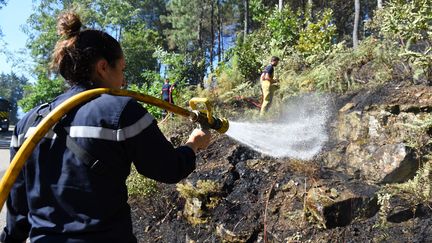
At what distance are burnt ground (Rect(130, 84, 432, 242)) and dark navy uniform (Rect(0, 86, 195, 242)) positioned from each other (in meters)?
2.95

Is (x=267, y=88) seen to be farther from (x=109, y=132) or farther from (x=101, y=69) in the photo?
(x=109, y=132)

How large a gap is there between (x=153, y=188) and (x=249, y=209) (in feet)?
5.90

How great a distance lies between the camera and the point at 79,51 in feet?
5.57

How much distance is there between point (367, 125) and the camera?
585 centimetres

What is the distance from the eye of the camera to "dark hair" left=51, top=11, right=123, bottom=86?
170 centimetres

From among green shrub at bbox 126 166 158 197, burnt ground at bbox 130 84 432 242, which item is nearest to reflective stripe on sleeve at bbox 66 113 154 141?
burnt ground at bbox 130 84 432 242

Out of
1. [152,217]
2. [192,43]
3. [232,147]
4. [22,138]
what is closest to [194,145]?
[22,138]

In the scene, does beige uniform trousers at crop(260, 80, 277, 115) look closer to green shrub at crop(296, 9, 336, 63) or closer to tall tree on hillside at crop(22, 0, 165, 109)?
green shrub at crop(296, 9, 336, 63)

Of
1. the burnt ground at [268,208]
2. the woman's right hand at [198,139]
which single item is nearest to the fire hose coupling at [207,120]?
the woman's right hand at [198,139]

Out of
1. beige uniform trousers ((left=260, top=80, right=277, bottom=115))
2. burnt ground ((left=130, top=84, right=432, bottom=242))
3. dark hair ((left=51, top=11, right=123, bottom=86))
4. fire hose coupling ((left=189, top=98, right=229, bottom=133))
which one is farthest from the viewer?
beige uniform trousers ((left=260, top=80, right=277, bottom=115))

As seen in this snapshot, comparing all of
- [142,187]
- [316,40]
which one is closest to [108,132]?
[142,187]

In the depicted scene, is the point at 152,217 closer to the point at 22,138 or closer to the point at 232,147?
the point at 232,147

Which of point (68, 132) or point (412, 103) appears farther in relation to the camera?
point (412, 103)

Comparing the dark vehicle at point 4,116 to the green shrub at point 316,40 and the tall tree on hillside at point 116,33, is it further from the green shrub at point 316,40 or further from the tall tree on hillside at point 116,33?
the green shrub at point 316,40
